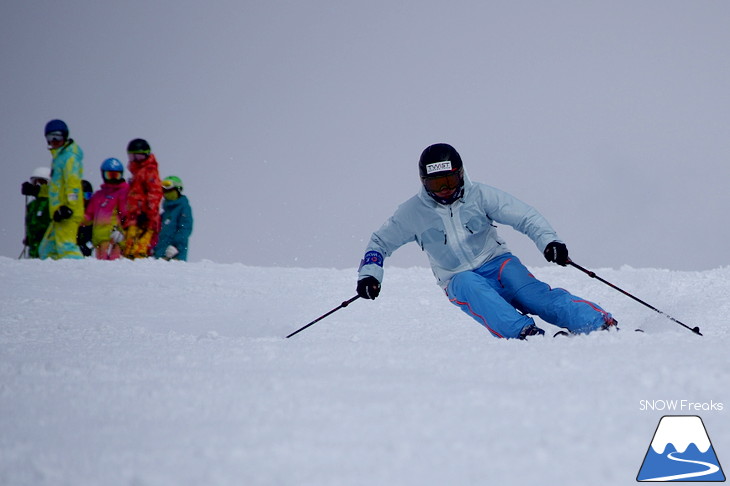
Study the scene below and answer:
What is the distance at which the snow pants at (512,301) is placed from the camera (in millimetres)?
4406

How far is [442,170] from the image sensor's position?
477cm

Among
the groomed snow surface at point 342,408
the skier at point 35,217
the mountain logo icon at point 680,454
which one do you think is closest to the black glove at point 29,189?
the skier at point 35,217

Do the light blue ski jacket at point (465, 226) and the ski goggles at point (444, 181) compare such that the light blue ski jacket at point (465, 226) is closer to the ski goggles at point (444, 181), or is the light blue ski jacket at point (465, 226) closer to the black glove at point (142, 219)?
the ski goggles at point (444, 181)

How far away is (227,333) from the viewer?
630 centimetres

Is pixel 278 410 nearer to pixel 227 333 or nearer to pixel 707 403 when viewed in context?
pixel 707 403

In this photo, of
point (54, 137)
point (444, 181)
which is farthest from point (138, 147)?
point (444, 181)

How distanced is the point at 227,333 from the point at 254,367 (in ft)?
10.6

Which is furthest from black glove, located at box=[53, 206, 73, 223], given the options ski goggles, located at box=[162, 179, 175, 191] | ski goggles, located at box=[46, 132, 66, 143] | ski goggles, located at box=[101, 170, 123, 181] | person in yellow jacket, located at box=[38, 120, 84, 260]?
ski goggles, located at box=[162, 179, 175, 191]

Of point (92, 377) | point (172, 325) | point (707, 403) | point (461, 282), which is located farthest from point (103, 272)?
point (707, 403)

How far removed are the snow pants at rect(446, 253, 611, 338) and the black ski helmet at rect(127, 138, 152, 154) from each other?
250 inches

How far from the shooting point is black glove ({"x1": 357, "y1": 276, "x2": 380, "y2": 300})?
5008 millimetres

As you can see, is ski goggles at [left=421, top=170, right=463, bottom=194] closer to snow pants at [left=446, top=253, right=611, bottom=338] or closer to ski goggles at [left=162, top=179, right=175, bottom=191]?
snow pants at [left=446, top=253, right=611, bottom=338]

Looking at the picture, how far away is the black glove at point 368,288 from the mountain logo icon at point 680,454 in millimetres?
2899

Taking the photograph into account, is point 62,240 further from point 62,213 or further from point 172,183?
point 172,183
